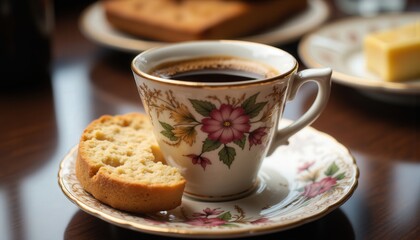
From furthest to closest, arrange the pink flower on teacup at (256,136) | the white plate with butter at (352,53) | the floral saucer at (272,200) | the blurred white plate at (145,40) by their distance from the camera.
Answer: the blurred white plate at (145,40), the white plate with butter at (352,53), the pink flower on teacup at (256,136), the floral saucer at (272,200)

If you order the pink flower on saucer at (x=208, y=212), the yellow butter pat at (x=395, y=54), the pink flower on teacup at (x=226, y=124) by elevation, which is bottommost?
the yellow butter pat at (x=395, y=54)

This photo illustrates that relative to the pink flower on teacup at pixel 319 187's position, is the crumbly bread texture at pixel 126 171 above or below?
above

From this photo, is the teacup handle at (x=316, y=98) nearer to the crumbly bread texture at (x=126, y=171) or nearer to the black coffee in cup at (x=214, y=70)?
the black coffee in cup at (x=214, y=70)

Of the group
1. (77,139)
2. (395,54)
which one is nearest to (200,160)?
(77,139)

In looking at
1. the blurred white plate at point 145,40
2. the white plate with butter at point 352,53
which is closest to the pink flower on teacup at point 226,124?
the white plate with butter at point 352,53

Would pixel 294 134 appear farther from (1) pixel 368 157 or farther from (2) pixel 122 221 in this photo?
(2) pixel 122 221

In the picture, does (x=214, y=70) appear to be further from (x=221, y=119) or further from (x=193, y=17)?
(x=193, y=17)
